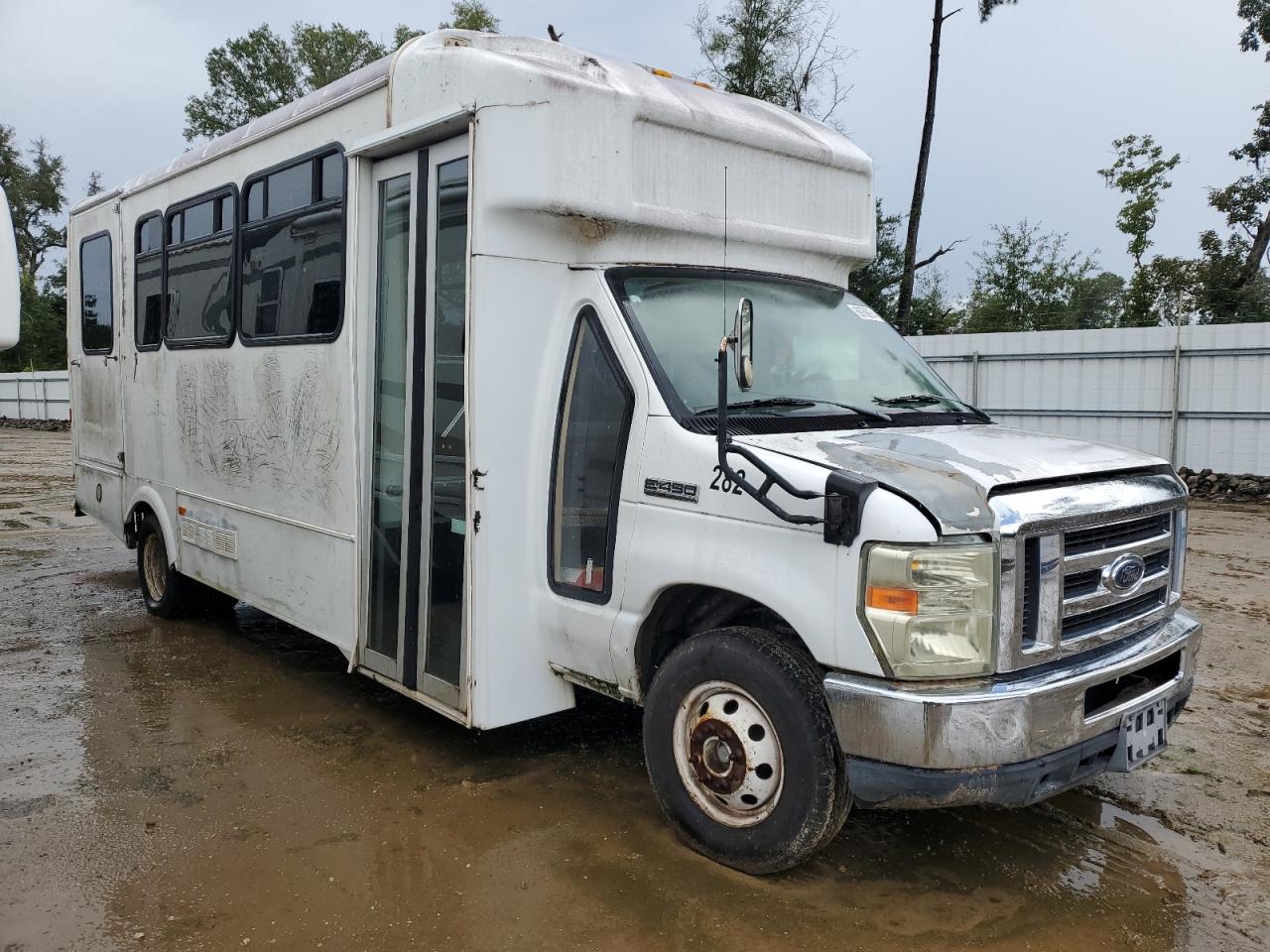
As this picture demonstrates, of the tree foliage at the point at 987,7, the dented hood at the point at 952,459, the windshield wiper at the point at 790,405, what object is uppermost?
the tree foliage at the point at 987,7

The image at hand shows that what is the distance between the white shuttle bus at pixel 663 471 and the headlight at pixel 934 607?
0.01 metres

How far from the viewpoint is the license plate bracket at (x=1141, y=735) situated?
137 inches

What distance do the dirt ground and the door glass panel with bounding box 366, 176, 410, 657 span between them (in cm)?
73

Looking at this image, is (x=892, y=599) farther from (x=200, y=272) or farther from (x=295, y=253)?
(x=200, y=272)

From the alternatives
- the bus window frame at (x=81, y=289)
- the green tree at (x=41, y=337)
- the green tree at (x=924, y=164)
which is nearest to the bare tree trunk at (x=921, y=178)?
the green tree at (x=924, y=164)

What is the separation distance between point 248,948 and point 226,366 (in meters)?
3.84

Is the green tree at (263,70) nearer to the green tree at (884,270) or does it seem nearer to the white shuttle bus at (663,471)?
the green tree at (884,270)

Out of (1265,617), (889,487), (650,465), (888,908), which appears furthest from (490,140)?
(1265,617)

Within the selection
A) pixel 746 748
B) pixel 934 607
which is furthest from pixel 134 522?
pixel 934 607

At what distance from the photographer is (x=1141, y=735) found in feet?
11.7

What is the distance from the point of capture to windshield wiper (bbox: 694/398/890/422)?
12.8 feet

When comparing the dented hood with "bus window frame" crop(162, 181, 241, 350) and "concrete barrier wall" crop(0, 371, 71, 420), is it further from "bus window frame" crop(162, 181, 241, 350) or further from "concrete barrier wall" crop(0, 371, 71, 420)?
"concrete barrier wall" crop(0, 371, 71, 420)

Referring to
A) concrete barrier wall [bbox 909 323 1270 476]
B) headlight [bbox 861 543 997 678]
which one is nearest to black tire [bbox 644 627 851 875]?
headlight [bbox 861 543 997 678]

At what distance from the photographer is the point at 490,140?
4.13 meters
